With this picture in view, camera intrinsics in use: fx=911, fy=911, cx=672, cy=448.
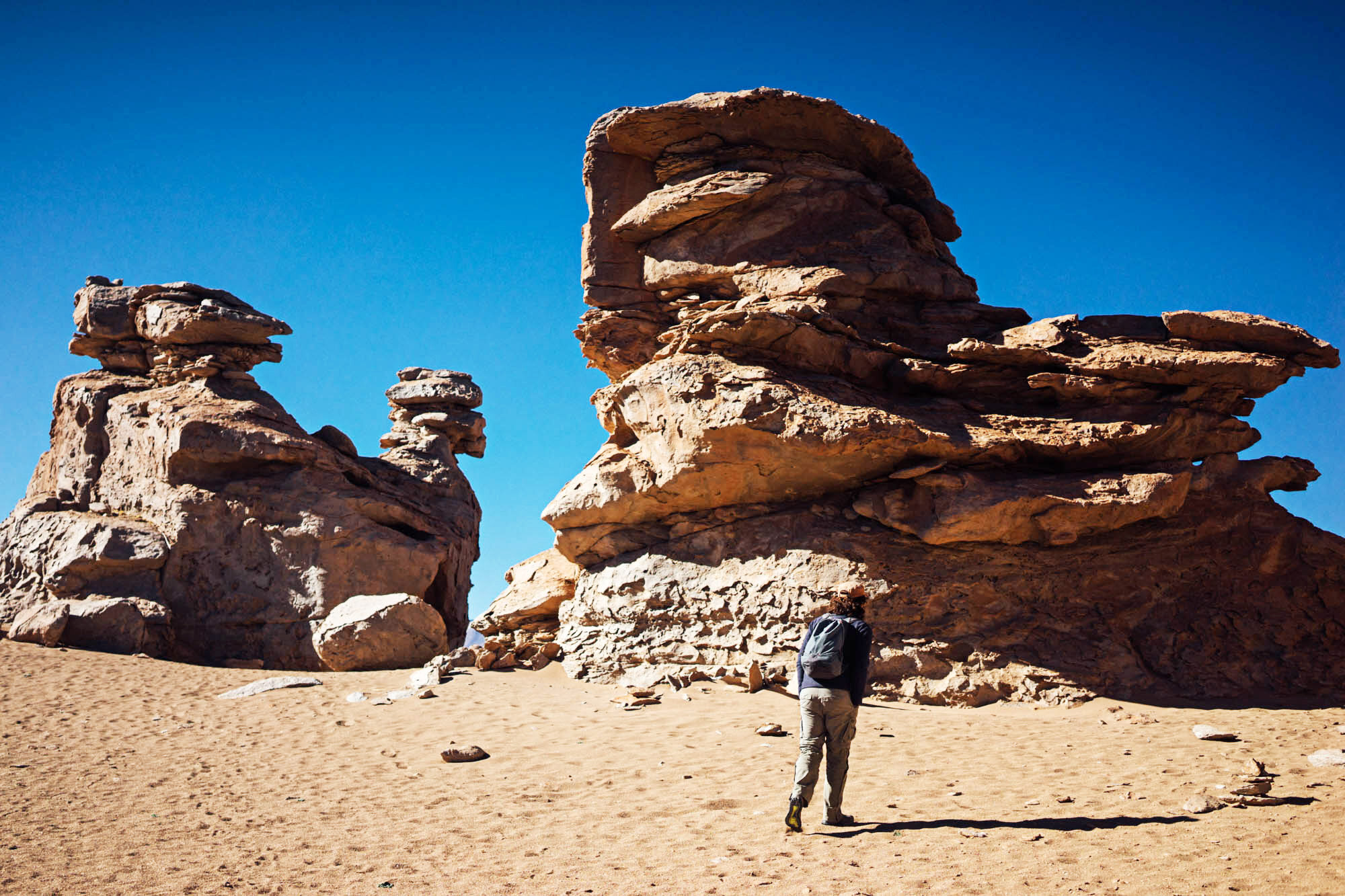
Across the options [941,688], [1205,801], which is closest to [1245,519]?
[941,688]

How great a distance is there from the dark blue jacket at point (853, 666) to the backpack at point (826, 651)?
0.03m

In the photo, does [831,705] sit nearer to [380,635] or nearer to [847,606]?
[847,606]

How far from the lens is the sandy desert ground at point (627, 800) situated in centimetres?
595

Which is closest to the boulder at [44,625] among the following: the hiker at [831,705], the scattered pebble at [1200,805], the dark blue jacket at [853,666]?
the hiker at [831,705]

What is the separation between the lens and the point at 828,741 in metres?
6.96

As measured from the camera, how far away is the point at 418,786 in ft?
28.0

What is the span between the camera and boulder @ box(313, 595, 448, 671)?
1523cm

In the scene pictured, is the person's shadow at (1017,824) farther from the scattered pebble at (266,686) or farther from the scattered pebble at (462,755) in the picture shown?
the scattered pebble at (266,686)

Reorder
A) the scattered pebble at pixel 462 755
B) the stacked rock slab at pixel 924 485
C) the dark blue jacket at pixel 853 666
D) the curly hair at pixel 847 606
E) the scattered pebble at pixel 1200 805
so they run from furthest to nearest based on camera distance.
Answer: the stacked rock slab at pixel 924 485 < the scattered pebble at pixel 462 755 < the curly hair at pixel 847 606 < the dark blue jacket at pixel 853 666 < the scattered pebble at pixel 1200 805

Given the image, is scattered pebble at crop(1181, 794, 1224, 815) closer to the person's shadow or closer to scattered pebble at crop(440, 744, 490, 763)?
the person's shadow

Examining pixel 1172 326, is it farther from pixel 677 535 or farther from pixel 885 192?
pixel 677 535

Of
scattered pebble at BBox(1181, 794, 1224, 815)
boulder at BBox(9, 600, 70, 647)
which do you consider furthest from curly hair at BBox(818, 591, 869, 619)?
boulder at BBox(9, 600, 70, 647)

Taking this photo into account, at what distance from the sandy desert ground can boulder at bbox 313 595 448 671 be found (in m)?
2.76

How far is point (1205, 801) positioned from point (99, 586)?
18.0m
